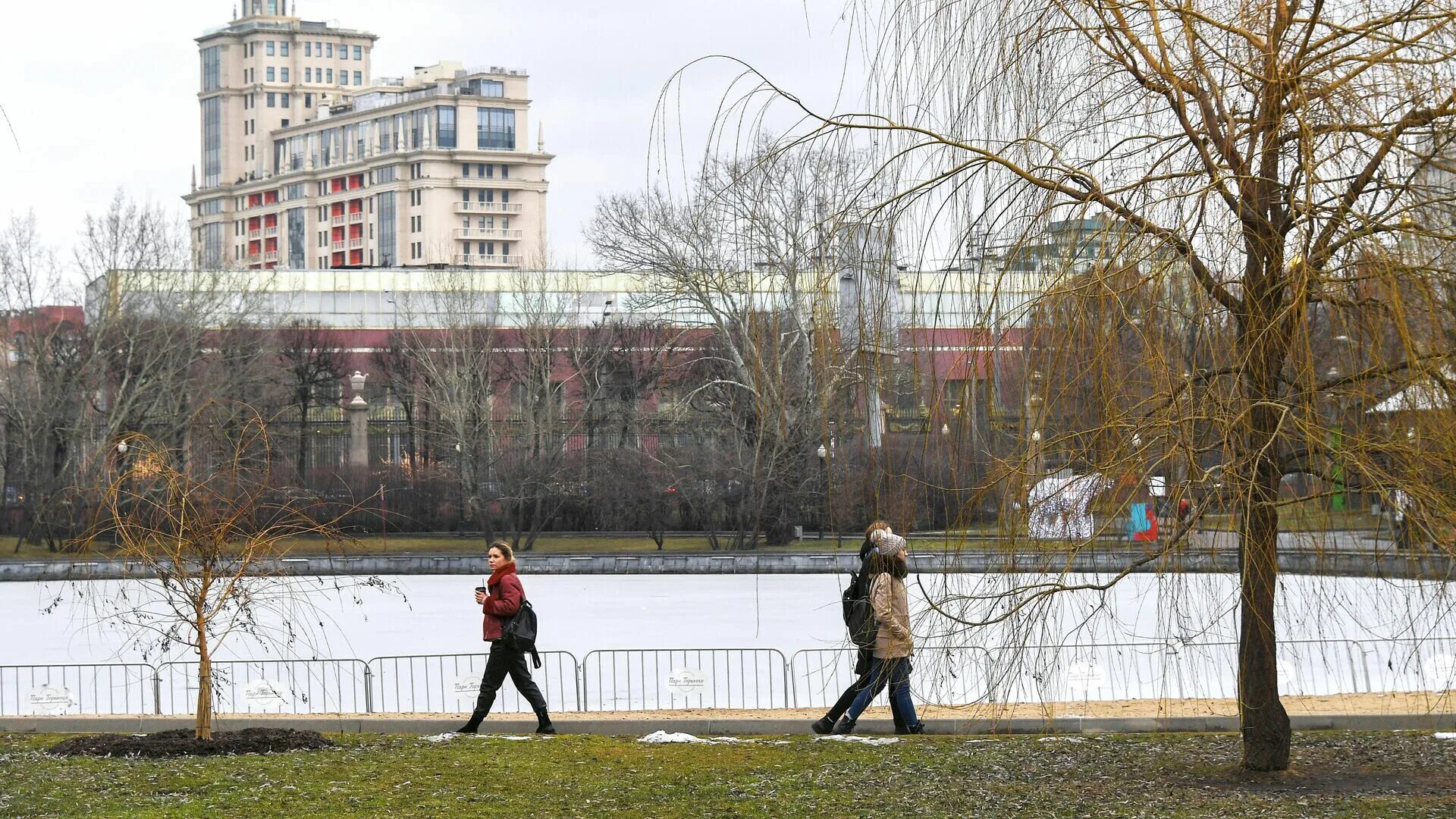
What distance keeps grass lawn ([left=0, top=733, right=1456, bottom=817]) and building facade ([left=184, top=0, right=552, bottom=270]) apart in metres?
116

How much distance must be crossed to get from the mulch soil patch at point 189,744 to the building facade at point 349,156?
378 ft

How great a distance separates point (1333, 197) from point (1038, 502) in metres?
1.85

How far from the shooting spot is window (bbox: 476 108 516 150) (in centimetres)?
13300

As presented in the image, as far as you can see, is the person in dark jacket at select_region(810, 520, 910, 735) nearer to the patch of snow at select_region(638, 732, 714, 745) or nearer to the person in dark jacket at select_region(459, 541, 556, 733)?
the patch of snow at select_region(638, 732, 714, 745)

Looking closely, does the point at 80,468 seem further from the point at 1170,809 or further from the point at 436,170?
the point at 436,170

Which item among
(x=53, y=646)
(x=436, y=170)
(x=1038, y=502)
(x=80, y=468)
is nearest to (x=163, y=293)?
(x=80, y=468)

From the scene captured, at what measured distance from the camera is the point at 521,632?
11.8 meters

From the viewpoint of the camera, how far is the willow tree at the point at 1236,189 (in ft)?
22.7

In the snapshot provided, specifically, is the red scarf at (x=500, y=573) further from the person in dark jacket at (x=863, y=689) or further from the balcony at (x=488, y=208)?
the balcony at (x=488, y=208)

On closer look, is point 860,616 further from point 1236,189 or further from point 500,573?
point 1236,189

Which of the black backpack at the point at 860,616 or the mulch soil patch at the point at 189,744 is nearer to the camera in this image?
the mulch soil patch at the point at 189,744

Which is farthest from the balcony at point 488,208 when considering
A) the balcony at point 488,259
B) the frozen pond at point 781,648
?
the frozen pond at point 781,648

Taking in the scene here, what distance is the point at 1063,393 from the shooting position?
7211 millimetres

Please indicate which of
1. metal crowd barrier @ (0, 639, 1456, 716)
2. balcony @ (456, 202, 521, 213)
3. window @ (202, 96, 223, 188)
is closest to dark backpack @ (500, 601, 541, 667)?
metal crowd barrier @ (0, 639, 1456, 716)
